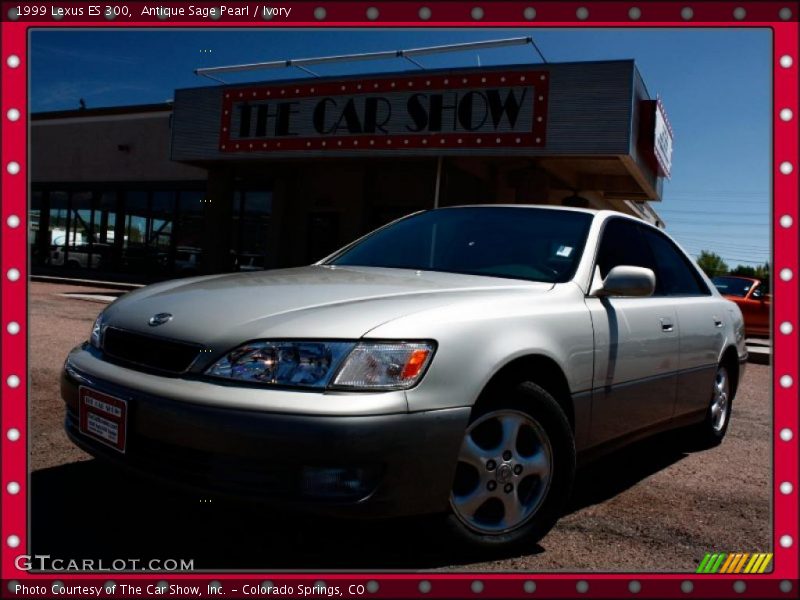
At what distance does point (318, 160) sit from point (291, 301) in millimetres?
12207

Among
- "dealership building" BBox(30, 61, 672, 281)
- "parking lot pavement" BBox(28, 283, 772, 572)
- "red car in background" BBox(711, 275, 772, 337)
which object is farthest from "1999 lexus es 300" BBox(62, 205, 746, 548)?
"dealership building" BBox(30, 61, 672, 281)

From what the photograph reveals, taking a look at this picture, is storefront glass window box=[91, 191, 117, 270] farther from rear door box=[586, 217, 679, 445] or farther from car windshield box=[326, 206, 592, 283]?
rear door box=[586, 217, 679, 445]

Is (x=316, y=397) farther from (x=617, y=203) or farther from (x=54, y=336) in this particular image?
(x=617, y=203)

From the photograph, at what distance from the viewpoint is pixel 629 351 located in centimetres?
321

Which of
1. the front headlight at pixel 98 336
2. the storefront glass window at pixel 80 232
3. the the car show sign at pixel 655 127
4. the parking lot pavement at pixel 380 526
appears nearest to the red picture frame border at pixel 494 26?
the parking lot pavement at pixel 380 526

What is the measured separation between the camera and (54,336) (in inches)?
295

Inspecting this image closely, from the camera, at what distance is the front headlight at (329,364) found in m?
2.18

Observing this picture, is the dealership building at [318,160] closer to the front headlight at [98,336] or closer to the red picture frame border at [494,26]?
the front headlight at [98,336]

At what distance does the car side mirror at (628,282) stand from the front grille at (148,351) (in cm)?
174

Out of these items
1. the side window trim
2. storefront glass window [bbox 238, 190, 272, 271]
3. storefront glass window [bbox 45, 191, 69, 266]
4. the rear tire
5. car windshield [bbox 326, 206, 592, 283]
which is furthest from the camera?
storefront glass window [bbox 45, 191, 69, 266]

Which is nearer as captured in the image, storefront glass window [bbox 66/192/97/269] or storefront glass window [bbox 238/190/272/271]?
storefront glass window [bbox 238/190/272/271]

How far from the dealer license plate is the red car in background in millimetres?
2040

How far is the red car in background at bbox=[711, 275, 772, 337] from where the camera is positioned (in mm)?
2174
